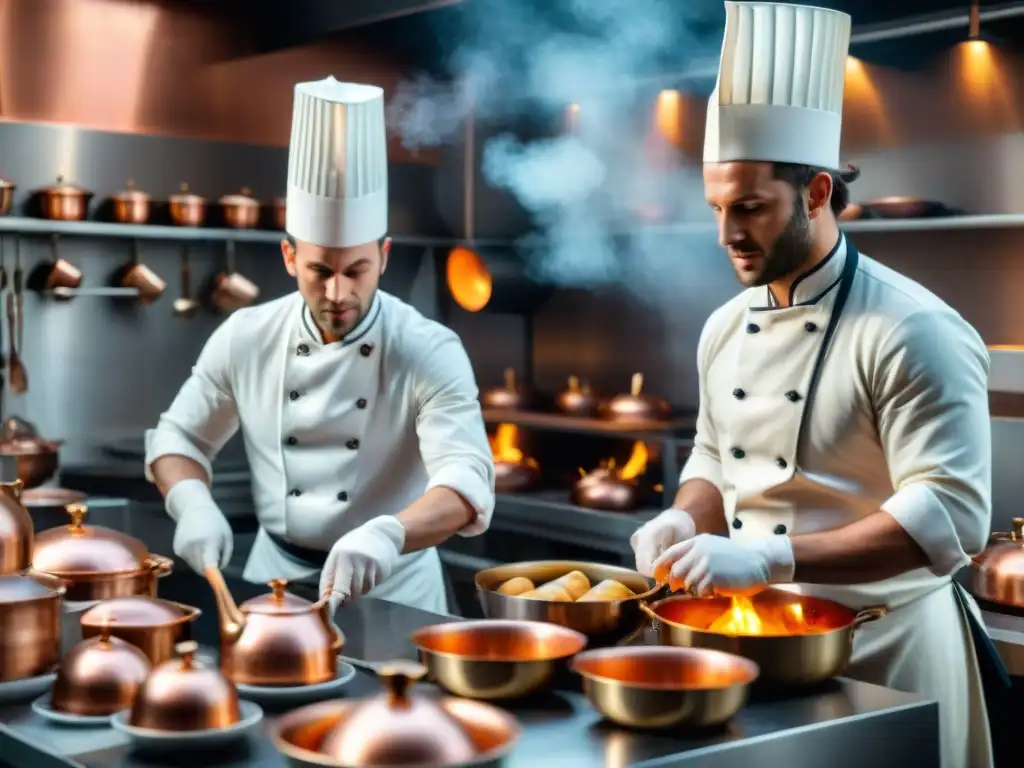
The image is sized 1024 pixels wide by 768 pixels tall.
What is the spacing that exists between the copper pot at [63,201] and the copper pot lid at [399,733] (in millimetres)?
4040

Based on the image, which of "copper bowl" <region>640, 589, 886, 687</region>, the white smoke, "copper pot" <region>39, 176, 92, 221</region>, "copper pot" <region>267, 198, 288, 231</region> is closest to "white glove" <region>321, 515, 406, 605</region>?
"copper bowl" <region>640, 589, 886, 687</region>

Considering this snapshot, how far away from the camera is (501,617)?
206 cm

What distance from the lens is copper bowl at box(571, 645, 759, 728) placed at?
1.63 meters

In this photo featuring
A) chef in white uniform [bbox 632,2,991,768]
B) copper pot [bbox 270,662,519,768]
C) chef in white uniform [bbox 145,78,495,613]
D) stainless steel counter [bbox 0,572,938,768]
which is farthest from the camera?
chef in white uniform [bbox 145,78,495,613]

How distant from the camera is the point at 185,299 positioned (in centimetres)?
561

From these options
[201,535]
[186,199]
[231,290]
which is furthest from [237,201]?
[201,535]

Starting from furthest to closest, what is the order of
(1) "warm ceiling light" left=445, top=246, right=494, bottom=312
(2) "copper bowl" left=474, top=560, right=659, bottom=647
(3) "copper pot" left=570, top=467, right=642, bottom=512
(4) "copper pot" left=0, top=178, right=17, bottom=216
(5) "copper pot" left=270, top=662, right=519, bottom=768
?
(1) "warm ceiling light" left=445, top=246, right=494, bottom=312, (4) "copper pot" left=0, top=178, right=17, bottom=216, (3) "copper pot" left=570, top=467, right=642, bottom=512, (2) "copper bowl" left=474, top=560, right=659, bottom=647, (5) "copper pot" left=270, top=662, right=519, bottom=768

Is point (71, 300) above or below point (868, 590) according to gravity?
above

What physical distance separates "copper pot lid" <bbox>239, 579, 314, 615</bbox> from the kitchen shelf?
2799 millimetres

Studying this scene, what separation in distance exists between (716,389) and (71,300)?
3611 millimetres

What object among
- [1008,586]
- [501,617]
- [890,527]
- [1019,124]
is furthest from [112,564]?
[1019,124]

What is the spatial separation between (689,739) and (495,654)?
37 centimetres

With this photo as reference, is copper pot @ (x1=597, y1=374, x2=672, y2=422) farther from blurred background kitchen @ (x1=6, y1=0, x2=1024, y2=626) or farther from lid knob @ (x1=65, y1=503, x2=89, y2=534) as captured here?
lid knob @ (x1=65, y1=503, x2=89, y2=534)

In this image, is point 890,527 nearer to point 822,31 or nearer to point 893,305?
point 893,305
